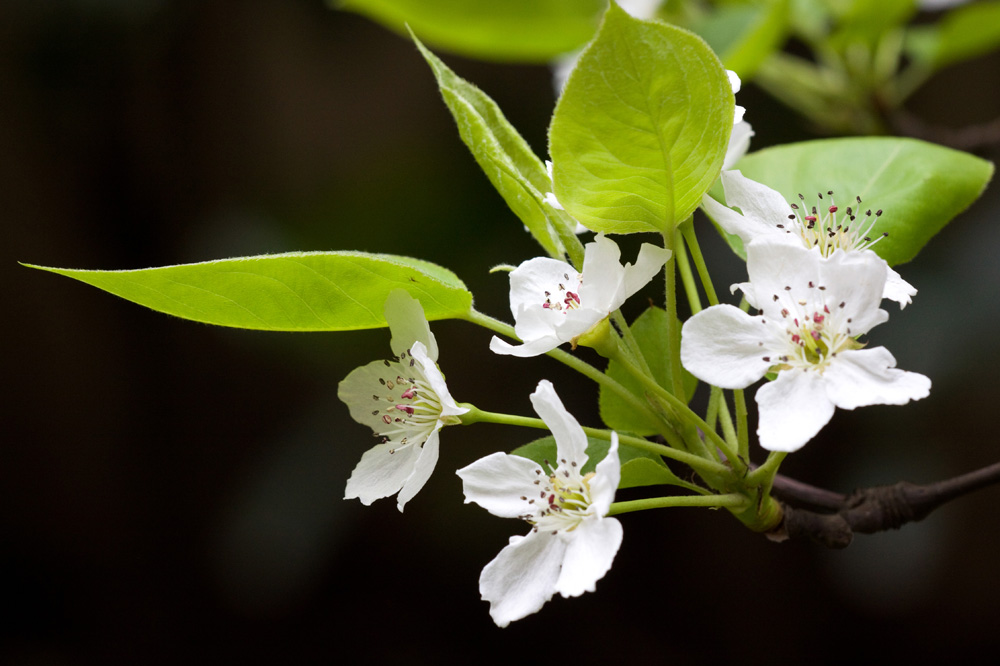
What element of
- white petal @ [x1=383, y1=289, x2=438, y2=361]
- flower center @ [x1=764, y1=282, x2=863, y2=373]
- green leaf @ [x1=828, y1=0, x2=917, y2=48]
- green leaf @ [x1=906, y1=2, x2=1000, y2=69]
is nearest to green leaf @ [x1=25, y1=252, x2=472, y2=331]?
white petal @ [x1=383, y1=289, x2=438, y2=361]

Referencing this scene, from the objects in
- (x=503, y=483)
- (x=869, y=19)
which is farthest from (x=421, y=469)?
(x=869, y=19)

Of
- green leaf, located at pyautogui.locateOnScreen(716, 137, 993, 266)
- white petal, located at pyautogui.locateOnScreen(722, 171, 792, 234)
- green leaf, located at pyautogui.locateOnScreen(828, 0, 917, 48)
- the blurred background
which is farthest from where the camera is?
the blurred background

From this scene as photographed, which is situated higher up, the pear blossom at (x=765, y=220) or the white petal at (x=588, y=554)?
the pear blossom at (x=765, y=220)

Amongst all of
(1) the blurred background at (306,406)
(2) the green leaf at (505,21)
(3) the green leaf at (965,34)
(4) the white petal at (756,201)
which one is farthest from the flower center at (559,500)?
(3) the green leaf at (965,34)

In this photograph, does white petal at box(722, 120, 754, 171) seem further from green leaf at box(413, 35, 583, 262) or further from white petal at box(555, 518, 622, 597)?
white petal at box(555, 518, 622, 597)

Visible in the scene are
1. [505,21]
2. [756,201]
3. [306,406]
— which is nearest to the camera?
[756,201]

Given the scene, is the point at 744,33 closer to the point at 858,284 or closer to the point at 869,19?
the point at 869,19

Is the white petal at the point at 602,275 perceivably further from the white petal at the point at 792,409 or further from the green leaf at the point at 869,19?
the green leaf at the point at 869,19
